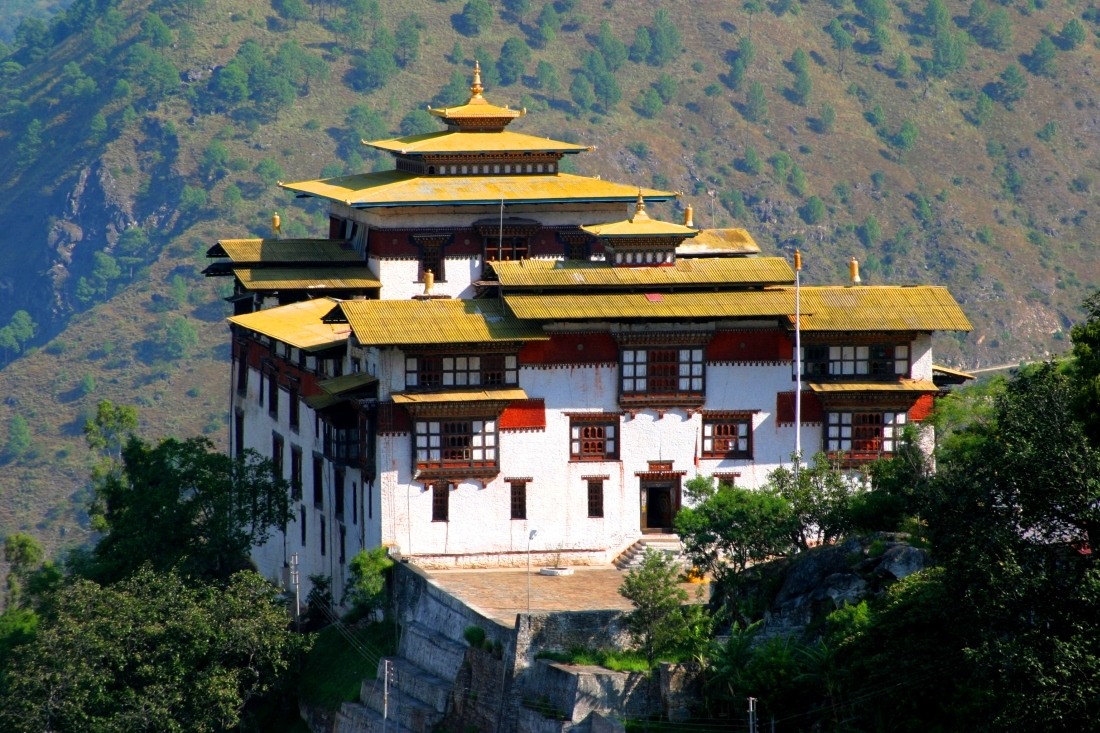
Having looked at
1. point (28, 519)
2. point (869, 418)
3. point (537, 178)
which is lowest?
point (28, 519)

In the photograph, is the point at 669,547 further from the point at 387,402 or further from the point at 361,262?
the point at 361,262

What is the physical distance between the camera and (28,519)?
189000 millimetres

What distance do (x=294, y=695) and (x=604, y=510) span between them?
426 inches

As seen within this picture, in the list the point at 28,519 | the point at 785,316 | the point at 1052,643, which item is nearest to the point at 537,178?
the point at 785,316

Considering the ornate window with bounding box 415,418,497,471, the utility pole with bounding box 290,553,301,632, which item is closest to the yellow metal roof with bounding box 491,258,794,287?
the ornate window with bounding box 415,418,497,471

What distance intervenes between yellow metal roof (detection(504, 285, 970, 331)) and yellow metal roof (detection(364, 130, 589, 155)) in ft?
50.1

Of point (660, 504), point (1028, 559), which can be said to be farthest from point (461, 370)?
point (1028, 559)

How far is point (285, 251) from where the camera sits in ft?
Answer: 316

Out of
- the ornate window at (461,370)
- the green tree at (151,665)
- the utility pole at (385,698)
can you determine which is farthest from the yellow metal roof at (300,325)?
the utility pole at (385,698)

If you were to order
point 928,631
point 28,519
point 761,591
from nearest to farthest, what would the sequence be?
point 928,631
point 761,591
point 28,519

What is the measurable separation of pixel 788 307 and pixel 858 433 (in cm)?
451

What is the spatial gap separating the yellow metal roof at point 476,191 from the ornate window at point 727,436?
13.5m

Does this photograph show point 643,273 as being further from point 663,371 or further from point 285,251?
point 285,251

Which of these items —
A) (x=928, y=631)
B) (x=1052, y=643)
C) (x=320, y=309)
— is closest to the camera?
(x=1052, y=643)
